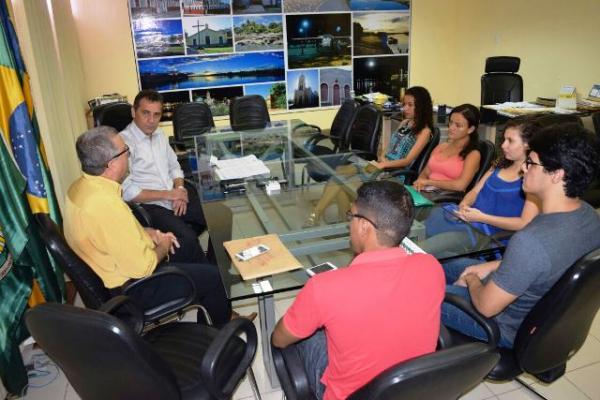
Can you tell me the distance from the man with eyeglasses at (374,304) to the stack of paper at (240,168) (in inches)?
75.0

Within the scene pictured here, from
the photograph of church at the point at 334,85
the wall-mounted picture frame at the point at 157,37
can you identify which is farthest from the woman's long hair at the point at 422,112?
the wall-mounted picture frame at the point at 157,37

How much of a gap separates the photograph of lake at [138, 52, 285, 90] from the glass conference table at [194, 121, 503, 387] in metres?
Result: 2.90

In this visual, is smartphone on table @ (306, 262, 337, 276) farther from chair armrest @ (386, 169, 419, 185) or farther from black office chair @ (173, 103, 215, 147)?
black office chair @ (173, 103, 215, 147)

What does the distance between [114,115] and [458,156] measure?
10.0ft

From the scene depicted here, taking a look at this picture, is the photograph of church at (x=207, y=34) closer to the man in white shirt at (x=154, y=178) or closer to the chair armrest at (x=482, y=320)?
the man in white shirt at (x=154, y=178)

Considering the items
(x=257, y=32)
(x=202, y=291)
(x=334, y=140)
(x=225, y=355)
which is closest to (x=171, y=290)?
(x=202, y=291)

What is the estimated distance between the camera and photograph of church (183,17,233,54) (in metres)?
6.09

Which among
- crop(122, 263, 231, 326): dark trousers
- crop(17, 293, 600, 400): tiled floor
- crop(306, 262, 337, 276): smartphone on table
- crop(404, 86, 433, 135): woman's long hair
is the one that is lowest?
crop(17, 293, 600, 400): tiled floor

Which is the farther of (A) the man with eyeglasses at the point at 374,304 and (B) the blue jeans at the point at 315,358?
(B) the blue jeans at the point at 315,358

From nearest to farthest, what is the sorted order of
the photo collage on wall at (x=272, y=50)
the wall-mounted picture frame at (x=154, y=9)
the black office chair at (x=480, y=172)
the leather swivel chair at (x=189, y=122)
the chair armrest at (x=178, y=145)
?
1. the black office chair at (x=480, y=172)
2. the chair armrest at (x=178, y=145)
3. the leather swivel chair at (x=189, y=122)
4. the wall-mounted picture frame at (x=154, y=9)
5. the photo collage on wall at (x=272, y=50)

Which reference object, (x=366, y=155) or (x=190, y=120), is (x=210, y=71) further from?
(x=366, y=155)

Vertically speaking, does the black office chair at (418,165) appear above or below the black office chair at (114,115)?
below

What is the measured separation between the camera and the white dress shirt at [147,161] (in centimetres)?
319

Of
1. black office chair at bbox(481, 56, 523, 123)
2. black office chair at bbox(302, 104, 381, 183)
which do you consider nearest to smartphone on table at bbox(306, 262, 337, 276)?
black office chair at bbox(302, 104, 381, 183)
